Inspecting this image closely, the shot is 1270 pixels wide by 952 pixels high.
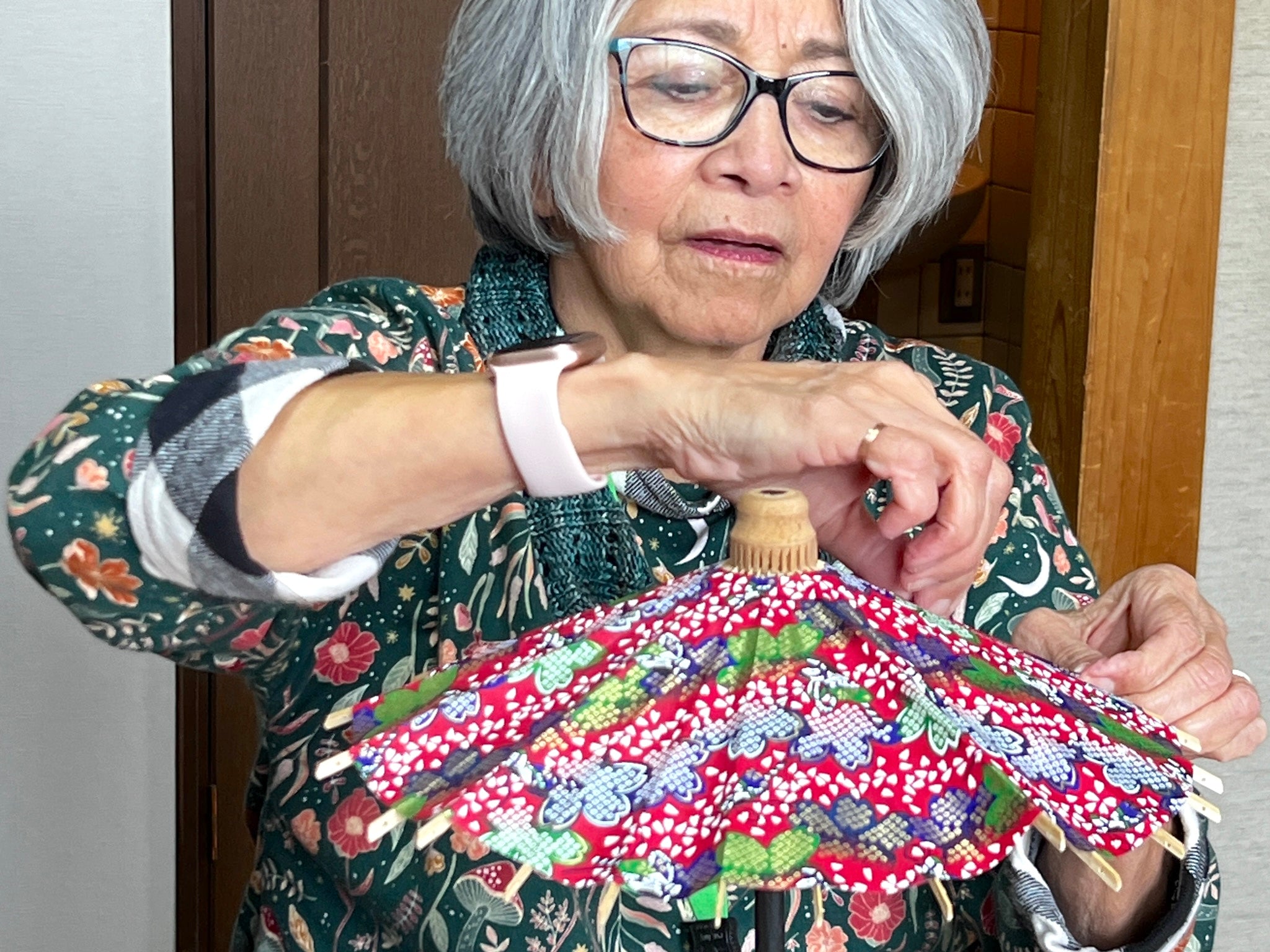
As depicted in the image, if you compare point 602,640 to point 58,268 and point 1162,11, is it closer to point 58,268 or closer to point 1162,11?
point 1162,11

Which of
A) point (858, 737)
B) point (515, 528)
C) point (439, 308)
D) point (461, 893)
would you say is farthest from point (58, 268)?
point (858, 737)

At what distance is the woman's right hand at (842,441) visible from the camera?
31.3 inches

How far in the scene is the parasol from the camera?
738mm

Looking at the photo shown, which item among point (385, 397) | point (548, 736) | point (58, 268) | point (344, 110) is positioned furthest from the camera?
point (344, 110)

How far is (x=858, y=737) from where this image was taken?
0.76 m

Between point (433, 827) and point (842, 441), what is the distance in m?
0.27

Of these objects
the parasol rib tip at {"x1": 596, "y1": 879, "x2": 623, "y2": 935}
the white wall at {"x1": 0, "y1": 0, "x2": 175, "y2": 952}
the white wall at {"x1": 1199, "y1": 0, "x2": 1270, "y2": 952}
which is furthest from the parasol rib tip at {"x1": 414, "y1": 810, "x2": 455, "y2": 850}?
the white wall at {"x1": 0, "y1": 0, "x2": 175, "y2": 952}

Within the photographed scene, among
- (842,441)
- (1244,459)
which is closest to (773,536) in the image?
(842,441)

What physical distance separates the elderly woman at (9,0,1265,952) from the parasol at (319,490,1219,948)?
8 centimetres

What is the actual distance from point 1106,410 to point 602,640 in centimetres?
109

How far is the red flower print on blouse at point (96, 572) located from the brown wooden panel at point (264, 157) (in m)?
1.45

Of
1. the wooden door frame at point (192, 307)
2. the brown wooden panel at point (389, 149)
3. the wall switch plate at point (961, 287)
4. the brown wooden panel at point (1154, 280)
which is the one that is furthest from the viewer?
Answer: the wall switch plate at point (961, 287)

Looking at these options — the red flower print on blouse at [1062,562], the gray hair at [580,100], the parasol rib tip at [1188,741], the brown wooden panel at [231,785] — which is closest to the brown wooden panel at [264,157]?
the brown wooden panel at [231,785]

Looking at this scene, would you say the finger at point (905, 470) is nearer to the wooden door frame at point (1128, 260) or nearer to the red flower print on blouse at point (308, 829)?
the red flower print on blouse at point (308, 829)
